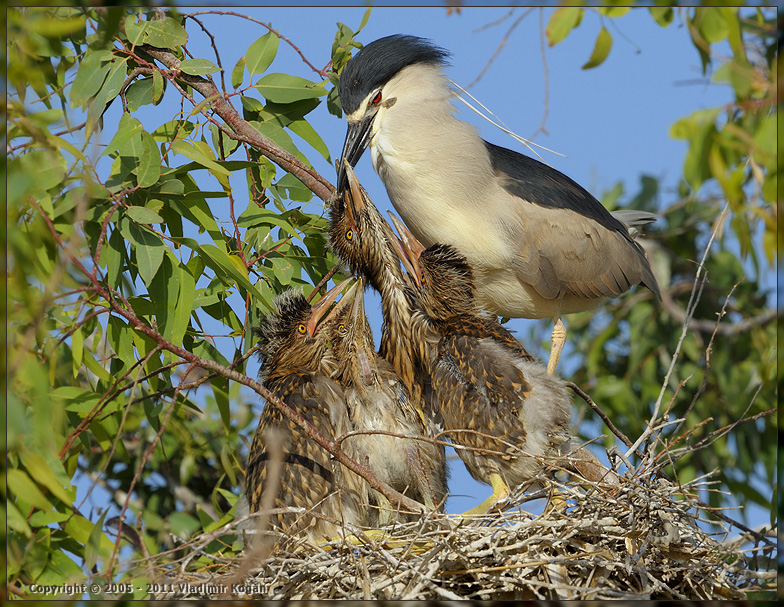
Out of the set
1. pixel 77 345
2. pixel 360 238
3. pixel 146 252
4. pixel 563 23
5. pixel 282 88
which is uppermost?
pixel 282 88

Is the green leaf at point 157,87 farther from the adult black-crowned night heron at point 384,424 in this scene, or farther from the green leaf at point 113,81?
the adult black-crowned night heron at point 384,424

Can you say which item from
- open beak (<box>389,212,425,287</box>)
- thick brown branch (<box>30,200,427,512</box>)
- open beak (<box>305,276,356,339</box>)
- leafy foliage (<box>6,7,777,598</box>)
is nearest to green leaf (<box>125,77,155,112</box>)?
leafy foliage (<box>6,7,777,598</box>)

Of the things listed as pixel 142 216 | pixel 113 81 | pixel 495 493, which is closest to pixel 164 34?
pixel 113 81

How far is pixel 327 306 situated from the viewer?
11.3 ft

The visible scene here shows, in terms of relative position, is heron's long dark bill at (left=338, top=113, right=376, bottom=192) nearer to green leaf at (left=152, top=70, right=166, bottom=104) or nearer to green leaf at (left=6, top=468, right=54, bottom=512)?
green leaf at (left=152, top=70, right=166, bottom=104)

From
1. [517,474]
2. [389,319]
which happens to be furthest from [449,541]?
[389,319]

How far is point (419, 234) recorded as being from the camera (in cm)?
387

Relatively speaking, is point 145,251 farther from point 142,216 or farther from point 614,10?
point 614,10

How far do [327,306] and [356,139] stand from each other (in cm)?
82

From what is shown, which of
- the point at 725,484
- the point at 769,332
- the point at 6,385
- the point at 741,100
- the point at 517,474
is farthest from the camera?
the point at 725,484

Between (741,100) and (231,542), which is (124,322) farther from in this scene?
(741,100)

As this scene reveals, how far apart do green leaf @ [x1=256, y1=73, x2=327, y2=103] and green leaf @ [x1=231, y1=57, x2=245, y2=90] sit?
7 cm

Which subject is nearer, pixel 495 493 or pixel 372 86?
pixel 495 493

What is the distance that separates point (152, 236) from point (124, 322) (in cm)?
39
